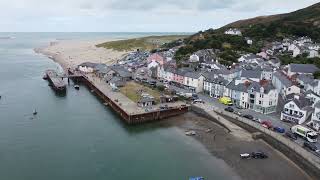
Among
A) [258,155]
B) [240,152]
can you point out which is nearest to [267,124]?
[240,152]

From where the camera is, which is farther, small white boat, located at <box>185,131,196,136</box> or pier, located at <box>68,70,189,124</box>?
pier, located at <box>68,70,189,124</box>

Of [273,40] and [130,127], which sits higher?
[273,40]

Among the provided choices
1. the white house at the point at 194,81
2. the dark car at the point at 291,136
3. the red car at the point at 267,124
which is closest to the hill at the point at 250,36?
the white house at the point at 194,81

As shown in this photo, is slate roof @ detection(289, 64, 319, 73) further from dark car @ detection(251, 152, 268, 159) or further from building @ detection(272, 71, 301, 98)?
dark car @ detection(251, 152, 268, 159)

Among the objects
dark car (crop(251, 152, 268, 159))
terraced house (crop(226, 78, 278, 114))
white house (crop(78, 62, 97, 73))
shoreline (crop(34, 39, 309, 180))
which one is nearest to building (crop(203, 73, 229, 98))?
terraced house (crop(226, 78, 278, 114))

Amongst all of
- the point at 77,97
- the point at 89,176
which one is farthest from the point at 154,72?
the point at 89,176

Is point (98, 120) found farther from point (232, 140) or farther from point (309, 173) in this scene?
point (309, 173)
